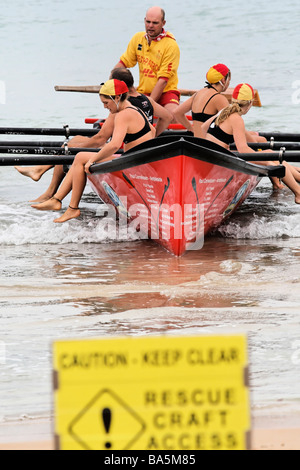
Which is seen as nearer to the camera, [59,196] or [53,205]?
[59,196]

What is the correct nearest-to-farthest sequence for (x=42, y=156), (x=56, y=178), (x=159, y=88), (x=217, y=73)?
1. (x=217, y=73)
2. (x=42, y=156)
3. (x=56, y=178)
4. (x=159, y=88)

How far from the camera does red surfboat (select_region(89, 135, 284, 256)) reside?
5.53m

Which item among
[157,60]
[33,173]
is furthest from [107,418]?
[157,60]

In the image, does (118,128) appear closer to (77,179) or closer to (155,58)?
(77,179)

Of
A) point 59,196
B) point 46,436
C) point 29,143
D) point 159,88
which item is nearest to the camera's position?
point 46,436

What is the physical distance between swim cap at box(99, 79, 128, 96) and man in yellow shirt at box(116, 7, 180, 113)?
94.1 inches

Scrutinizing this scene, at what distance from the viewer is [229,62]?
24.6 m

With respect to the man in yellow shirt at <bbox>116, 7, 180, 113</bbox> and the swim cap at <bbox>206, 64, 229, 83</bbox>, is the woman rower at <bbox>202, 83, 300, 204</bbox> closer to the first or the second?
the swim cap at <bbox>206, 64, 229, 83</bbox>

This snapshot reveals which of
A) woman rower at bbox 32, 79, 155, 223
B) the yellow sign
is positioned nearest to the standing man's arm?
woman rower at bbox 32, 79, 155, 223

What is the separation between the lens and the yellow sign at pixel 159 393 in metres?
1.98

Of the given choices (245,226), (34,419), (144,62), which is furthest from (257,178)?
(34,419)

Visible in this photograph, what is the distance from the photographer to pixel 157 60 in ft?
27.9

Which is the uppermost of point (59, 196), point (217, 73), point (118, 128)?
point (217, 73)

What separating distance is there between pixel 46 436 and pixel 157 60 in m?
6.38
